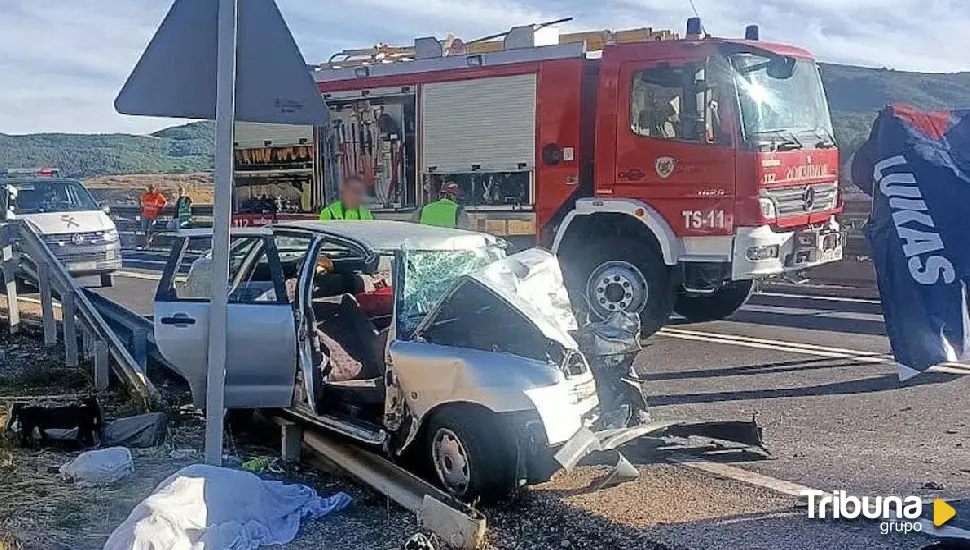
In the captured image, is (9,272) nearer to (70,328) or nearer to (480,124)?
(70,328)

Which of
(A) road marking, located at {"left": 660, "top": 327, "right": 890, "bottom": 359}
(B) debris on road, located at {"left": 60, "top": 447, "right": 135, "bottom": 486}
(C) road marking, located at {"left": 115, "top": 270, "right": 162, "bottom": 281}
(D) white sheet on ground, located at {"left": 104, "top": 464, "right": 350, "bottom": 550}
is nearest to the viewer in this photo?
(D) white sheet on ground, located at {"left": 104, "top": 464, "right": 350, "bottom": 550}

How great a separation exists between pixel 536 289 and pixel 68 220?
39.2 feet

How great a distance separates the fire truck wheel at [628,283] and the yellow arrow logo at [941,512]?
204 inches

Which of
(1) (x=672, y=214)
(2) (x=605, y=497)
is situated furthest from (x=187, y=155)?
(2) (x=605, y=497)

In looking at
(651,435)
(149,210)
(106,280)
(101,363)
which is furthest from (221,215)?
(149,210)

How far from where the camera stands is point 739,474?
6.01 m

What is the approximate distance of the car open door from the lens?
19.6ft

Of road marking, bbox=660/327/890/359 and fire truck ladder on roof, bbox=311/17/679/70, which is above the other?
fire truck ladder on roof, bbox=311/17/679/70

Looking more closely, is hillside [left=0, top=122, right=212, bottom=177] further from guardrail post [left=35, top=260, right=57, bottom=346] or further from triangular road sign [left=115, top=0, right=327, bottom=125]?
triangular road sign [left=115, top=0, right=327, bottom=125]

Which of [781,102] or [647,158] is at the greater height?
[781,102]

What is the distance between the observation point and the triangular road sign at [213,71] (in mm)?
4703

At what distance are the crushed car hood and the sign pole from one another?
1.27 meters

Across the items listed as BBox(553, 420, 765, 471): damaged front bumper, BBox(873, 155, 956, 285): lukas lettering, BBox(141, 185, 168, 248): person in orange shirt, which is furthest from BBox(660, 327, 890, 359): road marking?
BBox(141, 185, 168, 248): person in orange shirt

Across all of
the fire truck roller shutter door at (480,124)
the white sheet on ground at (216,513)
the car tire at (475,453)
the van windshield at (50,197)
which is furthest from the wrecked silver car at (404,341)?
the van windshield at (50,197)
